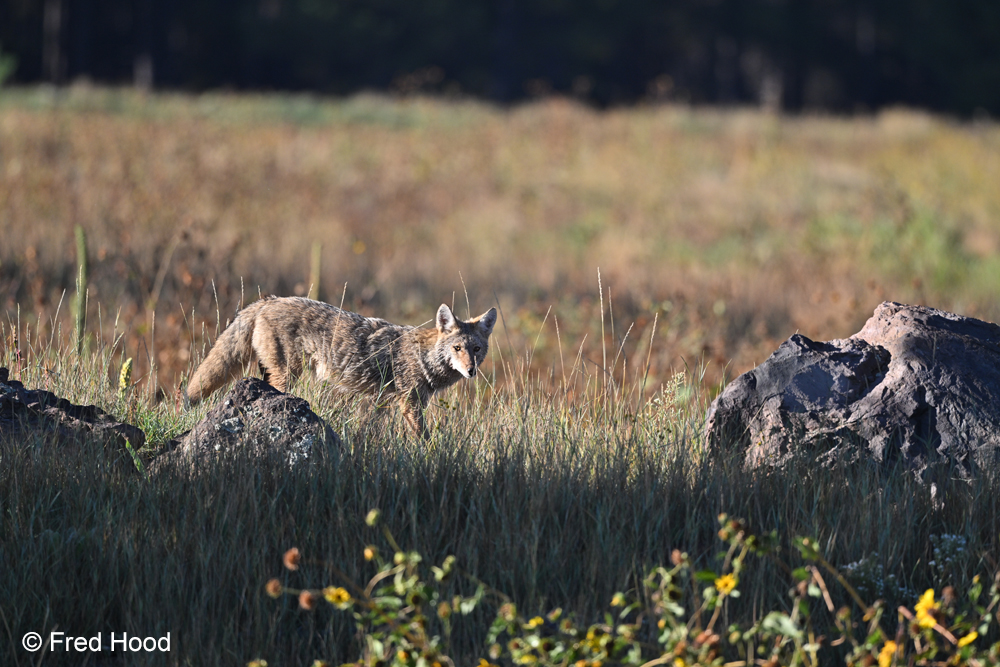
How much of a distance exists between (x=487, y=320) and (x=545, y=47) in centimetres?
4512

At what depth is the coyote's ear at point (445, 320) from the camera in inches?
→ 199

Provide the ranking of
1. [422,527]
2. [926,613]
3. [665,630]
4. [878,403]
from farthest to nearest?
[878,403] → [422,527] → [665,630] → [926,613]

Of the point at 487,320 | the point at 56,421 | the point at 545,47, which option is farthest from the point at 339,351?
the point at 545,47

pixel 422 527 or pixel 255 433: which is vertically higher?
pixel 255 433

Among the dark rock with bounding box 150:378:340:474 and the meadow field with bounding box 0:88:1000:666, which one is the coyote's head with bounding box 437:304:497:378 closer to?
the meadow field with bounding box 0:88:1000:666

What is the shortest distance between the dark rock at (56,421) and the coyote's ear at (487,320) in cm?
190

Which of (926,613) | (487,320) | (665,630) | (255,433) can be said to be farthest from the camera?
(487,320)

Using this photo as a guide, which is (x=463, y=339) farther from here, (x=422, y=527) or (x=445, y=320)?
(x=422, y=527)

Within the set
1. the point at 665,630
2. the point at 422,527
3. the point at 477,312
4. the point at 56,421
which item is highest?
the point at 477,312

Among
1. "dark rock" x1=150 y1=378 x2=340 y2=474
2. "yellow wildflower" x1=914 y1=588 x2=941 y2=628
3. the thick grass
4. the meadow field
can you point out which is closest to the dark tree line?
the meadow field

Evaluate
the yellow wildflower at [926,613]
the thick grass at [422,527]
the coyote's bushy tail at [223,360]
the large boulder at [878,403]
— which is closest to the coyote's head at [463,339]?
the thick grass at [422,527]

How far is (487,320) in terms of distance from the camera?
517 centimetres

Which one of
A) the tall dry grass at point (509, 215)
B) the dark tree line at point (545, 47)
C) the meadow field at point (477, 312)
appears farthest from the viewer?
the dark tree line at point (545, 47)

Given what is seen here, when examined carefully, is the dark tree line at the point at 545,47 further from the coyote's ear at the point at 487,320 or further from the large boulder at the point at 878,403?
the large boulder at the point at 878,403
